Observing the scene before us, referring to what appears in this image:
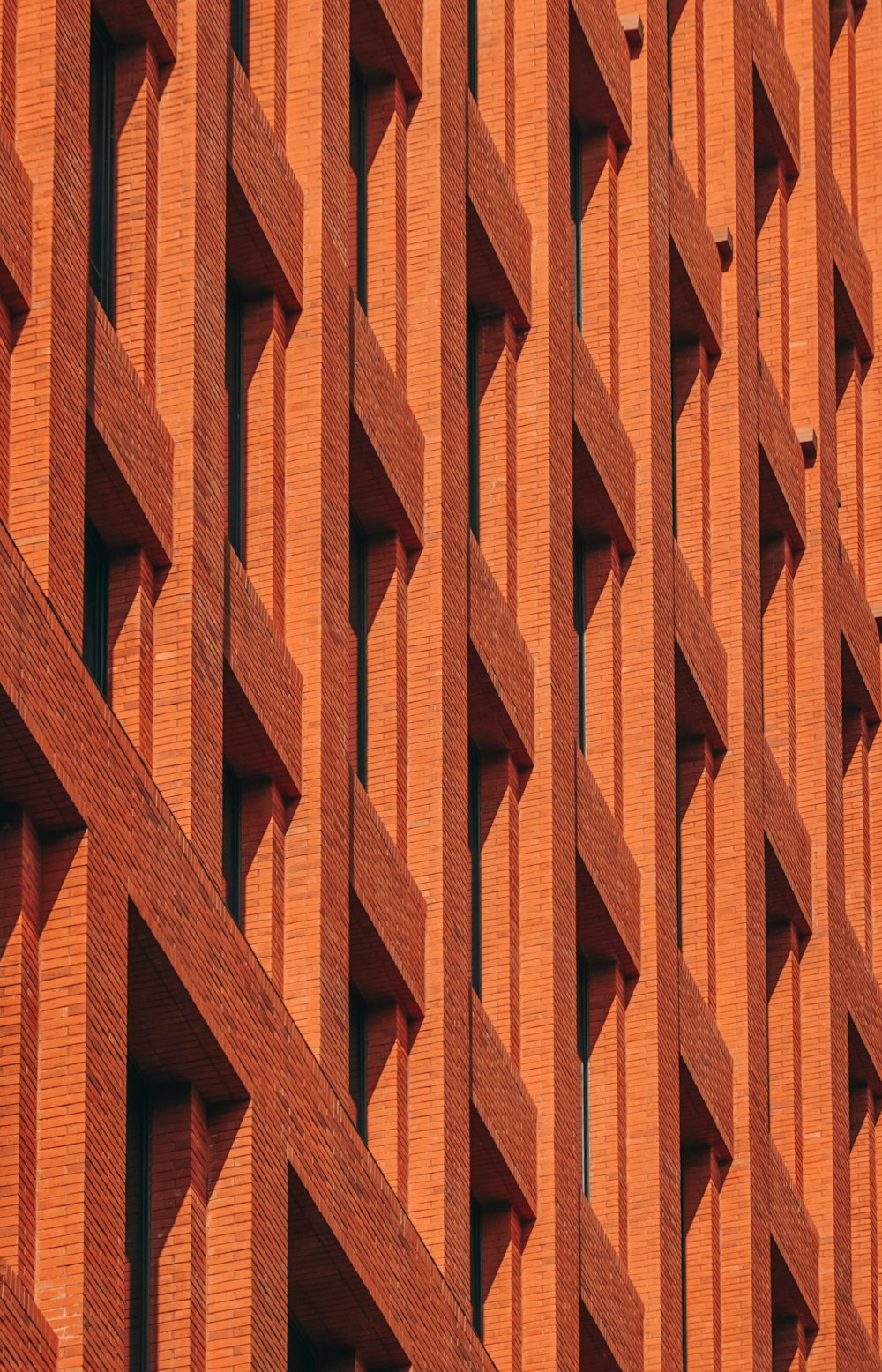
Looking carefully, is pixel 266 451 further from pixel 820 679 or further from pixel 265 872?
pixel 820 679

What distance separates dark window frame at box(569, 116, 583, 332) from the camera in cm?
4222

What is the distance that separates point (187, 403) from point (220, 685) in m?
2.09

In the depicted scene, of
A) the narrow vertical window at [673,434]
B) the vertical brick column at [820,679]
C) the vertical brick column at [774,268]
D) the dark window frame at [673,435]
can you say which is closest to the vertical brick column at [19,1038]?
the dark window frame at [673,435]

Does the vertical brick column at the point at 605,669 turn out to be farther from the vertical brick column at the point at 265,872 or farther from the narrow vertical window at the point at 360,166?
the vertical brick column at the point at 265,872

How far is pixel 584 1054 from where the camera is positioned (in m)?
39.6

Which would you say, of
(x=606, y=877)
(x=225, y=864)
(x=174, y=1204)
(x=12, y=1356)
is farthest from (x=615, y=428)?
(x=12, y=1356)

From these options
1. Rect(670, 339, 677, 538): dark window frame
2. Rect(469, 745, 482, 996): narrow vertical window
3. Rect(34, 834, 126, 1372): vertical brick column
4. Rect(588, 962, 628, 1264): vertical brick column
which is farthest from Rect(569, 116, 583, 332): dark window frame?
Rect(34, 834, 126, 1372): vertical brick column

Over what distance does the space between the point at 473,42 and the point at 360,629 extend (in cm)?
798

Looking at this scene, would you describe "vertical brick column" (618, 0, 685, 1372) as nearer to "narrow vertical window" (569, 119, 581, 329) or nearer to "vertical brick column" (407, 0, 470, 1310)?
"narrow vertical window" (569, 119, 581, 329)

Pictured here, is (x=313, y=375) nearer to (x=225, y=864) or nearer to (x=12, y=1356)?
(x=225, y=864)

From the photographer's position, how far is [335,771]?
31562 mm

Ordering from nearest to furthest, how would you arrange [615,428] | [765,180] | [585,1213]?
1. [585,1213]
2. [615,428]
3. [765,180]

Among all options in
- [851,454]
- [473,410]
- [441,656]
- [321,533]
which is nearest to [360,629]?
[441,656]

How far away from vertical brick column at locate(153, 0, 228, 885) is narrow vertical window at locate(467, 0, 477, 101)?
A: 342 inches
